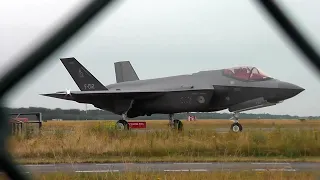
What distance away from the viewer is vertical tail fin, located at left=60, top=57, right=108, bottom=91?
26.6 meters

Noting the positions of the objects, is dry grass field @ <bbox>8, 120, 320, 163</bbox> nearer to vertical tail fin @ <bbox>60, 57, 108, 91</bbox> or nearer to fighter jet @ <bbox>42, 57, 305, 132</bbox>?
fighter jet @ <bbox>42, 57, 305, 132</bbox>

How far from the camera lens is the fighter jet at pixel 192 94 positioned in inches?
869

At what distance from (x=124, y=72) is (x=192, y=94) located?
301 inches

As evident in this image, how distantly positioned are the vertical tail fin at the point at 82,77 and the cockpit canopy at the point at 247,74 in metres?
7.12

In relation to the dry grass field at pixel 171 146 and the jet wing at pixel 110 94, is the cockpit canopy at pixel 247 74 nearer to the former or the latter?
the jet wing at pixel 110 94

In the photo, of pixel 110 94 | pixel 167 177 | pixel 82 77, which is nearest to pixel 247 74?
pixel 110 94

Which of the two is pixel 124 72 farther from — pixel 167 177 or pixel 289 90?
pixel 167 177

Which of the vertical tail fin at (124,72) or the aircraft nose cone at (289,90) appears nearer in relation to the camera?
the aircraft nose cone at (289,90)

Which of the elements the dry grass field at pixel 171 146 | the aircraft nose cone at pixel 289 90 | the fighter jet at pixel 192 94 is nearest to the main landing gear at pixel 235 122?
the fighter jet at pixel 192 94

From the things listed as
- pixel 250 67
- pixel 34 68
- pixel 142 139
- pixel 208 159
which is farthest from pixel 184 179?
pixel 250 67

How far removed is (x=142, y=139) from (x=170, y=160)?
3.01 meters

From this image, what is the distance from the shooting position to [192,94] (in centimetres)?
2331

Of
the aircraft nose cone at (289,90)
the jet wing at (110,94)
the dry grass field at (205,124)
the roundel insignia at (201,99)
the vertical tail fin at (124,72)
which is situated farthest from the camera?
the vertical tail fin at (124,72)

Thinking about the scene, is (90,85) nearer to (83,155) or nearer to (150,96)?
(150,96)
